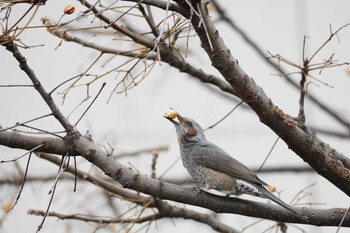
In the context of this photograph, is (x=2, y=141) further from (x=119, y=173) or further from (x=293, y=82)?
(x=293, y=82)

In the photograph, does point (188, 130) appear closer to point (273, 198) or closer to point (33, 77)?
point (273, 198)

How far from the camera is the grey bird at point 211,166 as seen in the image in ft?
13.0

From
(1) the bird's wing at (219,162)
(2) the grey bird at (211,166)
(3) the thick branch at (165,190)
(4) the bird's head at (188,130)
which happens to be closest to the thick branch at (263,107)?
Answer: (3) the thick branch at (165,190)

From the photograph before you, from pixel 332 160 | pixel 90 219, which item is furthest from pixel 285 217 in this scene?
pixel 90 219

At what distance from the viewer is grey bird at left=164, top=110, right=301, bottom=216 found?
396 cm

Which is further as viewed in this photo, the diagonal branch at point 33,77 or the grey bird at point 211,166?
the grey bird at point 211,166

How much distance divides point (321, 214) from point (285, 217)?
20cm

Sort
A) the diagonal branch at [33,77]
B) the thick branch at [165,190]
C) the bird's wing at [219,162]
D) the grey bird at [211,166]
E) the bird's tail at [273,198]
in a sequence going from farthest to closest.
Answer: the bird's wing at [219,162] → the grey bird at [211,166] → the bird's tail at [273,198] → the thick branch at [165,190] → the diagonal branch at [33,77]

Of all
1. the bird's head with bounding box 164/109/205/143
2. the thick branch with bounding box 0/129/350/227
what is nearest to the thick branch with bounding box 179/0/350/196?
the thick branch with bounding box 0/129/350/227

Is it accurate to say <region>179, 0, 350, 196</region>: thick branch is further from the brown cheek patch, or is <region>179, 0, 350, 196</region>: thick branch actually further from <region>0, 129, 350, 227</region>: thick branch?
the brown cheek patch

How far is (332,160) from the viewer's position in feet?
10.8

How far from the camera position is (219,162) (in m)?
4.34

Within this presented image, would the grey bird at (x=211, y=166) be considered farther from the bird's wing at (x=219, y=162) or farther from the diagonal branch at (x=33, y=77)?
the diagonal branch at (x=33, y=77)

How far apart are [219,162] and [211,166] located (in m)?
0.07
